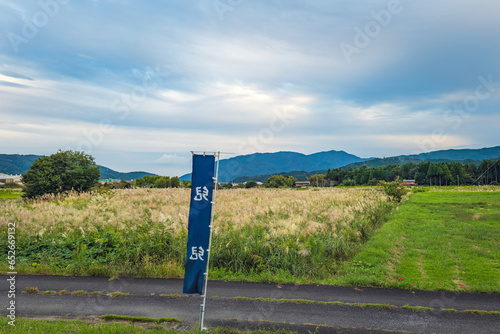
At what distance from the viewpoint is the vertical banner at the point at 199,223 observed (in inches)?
237

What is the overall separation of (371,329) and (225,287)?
400 centimetres

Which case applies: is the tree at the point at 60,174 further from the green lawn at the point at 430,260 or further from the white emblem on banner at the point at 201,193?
the white emblem on banner at the point at 201,193

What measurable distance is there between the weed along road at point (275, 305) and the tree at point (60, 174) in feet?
87.3

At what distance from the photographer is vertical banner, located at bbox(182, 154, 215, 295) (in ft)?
19.8

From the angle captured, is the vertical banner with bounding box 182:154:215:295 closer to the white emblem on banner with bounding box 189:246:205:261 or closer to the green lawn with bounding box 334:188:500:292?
the white emblem on banner with bounding box 189:246:205:261

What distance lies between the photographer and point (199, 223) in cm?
605

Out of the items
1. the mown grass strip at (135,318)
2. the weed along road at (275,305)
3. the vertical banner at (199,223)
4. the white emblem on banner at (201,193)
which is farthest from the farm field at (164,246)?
the white emblem on banner at (201,193)

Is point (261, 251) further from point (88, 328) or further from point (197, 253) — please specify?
point (88, 328)

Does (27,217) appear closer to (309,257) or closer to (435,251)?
(309,257)

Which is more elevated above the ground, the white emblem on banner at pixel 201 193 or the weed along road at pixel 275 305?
the white emblem on banner at pixel 201 193

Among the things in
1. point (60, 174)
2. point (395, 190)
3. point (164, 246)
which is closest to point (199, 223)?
point (164, 246)

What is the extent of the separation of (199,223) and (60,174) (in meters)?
32.9

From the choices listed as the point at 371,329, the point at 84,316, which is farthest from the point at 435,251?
the point at 84,316

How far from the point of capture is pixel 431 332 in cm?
622
